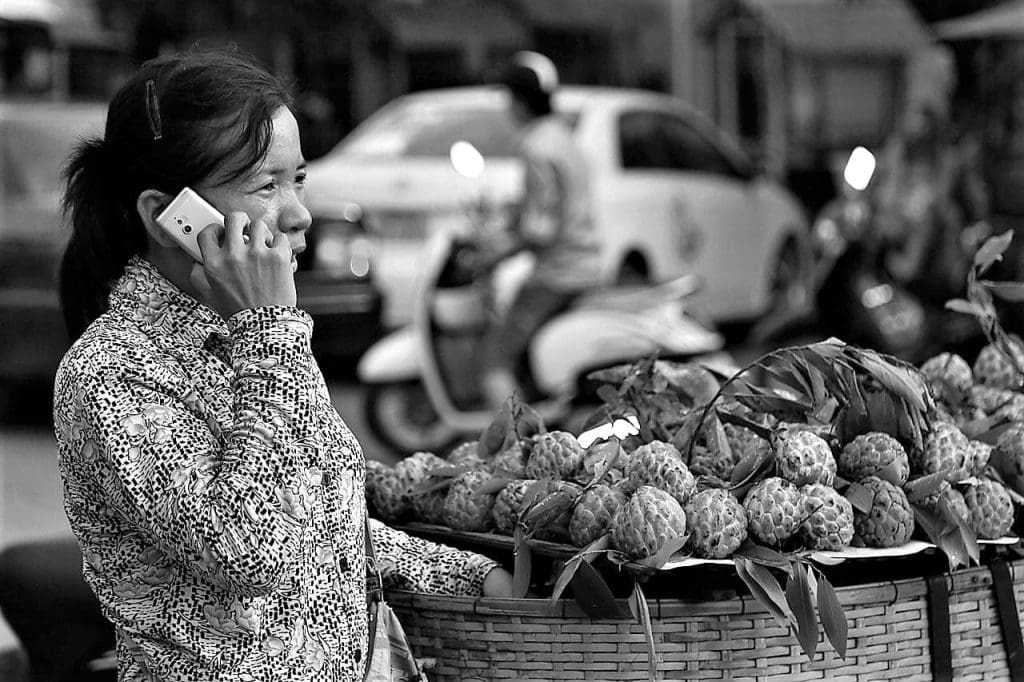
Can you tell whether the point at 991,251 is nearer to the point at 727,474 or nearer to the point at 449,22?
the point at 727,474

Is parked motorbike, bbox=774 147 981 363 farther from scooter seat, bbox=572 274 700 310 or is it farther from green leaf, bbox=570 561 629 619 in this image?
green leaf, bbox=570 561 629 619

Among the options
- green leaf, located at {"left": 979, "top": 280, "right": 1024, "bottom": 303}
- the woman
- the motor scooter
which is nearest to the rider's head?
the motor scooter

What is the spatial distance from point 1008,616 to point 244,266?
1.28 meters

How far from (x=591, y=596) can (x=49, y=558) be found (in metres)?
1.28

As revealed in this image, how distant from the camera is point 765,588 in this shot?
194cm

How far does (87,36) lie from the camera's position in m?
8.94

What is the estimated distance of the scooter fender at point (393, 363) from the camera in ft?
22.1

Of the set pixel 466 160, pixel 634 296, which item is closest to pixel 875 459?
pixel 634 296

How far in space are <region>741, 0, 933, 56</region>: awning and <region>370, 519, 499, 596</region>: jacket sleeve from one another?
1083cm

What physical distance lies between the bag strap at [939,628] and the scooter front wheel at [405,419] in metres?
4.70

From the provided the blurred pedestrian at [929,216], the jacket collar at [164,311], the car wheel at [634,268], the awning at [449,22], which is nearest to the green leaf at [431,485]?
the jacket collar at [164,311]

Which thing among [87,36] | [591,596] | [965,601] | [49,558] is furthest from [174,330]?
[87,36]

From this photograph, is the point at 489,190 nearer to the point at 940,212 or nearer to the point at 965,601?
the point at 940,212

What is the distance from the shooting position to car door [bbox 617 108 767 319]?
9.84 m
